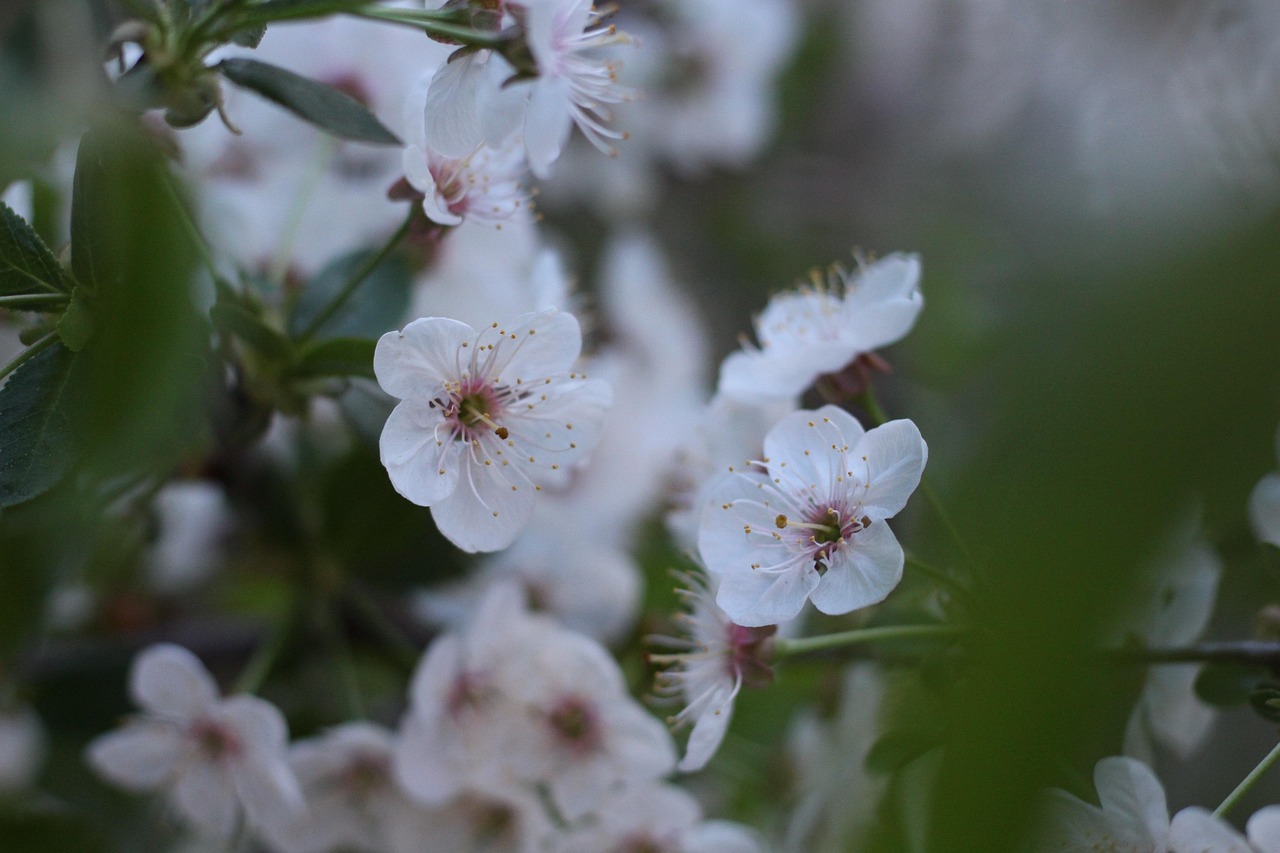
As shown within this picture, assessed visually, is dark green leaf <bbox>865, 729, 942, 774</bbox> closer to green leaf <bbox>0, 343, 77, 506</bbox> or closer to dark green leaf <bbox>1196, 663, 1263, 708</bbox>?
dark green leaf <bbox>1196, 663, 1263, 708</bbox>

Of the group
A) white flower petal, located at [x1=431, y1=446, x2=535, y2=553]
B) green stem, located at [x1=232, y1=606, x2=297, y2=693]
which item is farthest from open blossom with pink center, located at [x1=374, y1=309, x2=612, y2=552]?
green stem, located at [x1=232, y1=606, x2=297, y2=693]

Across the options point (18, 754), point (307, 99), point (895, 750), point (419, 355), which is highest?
point (307, 99)

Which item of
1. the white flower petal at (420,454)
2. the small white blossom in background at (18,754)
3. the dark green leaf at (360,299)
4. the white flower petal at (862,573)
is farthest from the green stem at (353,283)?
the small white blossom in background at (18,754)

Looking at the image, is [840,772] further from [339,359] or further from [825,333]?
[339,359]

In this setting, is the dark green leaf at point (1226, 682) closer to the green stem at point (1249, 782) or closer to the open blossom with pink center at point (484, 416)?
the green stem at point (1249, 782)

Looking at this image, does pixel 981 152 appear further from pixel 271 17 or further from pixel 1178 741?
pixel 271 17

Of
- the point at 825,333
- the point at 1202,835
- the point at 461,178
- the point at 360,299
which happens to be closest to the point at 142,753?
the point at 360,299
